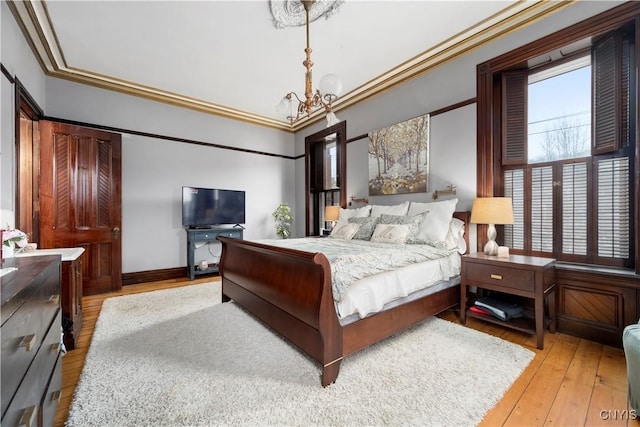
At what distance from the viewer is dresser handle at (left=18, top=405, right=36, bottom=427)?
2.75 feet

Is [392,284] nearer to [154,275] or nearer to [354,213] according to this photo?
[354,213]

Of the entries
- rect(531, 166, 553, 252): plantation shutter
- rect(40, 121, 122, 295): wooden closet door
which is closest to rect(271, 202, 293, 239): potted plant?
rect(40, 121, 122, 295): wooden closet door

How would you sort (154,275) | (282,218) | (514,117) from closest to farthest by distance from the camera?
(514,117), (154,275), (282,218)

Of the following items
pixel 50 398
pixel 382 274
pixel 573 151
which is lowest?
pixel 50 398

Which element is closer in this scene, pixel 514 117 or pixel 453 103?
pixel 514 117

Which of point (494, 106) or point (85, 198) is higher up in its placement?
point (494, 106)

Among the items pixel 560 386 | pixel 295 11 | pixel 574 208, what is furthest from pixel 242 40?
pixel 560 386

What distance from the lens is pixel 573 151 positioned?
2.49 meters

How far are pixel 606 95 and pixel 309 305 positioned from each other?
9.91 ft

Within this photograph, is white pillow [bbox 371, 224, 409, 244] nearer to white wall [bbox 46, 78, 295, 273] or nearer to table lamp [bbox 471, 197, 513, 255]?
table lamp [bbox 471, 197, 513, 255]

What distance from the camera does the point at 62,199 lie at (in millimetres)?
3410

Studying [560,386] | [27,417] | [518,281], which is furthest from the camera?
[518,281]

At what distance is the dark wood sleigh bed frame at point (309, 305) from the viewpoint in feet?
5.51

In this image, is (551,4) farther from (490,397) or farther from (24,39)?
(24,39)
